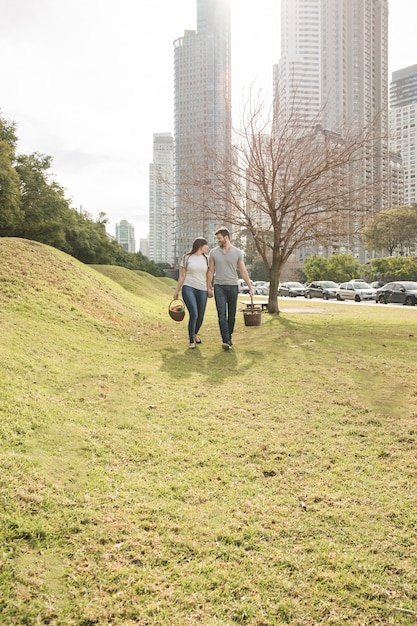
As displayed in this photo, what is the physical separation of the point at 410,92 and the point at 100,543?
15177 cm

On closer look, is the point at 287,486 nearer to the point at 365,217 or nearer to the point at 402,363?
the point at 402,363

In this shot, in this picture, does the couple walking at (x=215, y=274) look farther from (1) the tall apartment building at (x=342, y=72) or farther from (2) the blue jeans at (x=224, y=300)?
(1) the tall apartment building at (x=342, y=72)

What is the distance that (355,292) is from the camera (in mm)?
32406

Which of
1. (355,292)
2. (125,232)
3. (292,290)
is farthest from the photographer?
(125,232)

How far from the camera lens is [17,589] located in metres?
2.02

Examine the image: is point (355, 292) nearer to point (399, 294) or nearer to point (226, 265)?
point (399, 294)

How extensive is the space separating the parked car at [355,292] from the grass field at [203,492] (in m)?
26.6

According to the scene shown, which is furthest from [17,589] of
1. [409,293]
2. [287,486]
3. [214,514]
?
[409,293]

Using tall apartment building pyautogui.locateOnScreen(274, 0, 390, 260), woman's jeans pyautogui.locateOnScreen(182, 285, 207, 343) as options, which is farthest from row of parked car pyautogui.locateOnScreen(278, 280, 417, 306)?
woman's jeans pyautogui.locateOnScreen(182, 285, 207, 343)

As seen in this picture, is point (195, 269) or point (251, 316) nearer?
point (195, 269)

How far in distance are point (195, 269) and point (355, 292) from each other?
26846 mm

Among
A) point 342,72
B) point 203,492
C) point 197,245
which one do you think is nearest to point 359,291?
point 197,245

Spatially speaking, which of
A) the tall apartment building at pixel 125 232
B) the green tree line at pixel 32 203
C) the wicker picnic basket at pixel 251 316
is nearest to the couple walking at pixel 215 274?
the wicker picnic basket at pixel 251 316

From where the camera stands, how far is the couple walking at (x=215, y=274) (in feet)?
24.9
